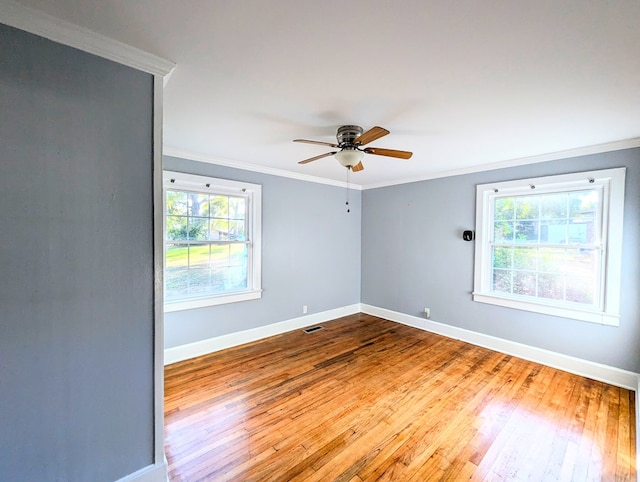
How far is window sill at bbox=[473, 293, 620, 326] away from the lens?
2879 mm

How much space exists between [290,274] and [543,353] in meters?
3.33

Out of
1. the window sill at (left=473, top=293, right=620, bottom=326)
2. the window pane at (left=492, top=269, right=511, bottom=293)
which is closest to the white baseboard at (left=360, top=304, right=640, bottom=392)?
the window sill at (left=473, top=293, right=620, bottom=326)

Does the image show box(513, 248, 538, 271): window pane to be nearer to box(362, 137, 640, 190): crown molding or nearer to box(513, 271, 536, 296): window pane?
box(513, 271, 536, 296): window pane

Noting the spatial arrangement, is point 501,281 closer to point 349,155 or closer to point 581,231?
point 581,231

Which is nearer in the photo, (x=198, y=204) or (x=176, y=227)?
(x=176, y=227)

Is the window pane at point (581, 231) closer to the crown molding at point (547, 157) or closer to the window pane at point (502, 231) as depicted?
the window pane at point (502, 231)

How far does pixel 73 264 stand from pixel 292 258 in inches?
120

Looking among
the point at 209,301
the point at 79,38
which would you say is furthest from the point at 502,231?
the point at 79,38

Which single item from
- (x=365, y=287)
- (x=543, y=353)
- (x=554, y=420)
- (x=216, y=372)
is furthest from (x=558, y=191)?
(x=216, y=372)

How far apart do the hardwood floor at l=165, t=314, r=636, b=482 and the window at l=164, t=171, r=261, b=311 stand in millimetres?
799

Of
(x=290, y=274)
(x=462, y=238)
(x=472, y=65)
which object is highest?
(x=472, y=65)

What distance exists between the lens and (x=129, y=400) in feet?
5.08

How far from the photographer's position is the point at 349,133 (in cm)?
238

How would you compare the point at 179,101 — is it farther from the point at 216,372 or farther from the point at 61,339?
the point at 216,372
